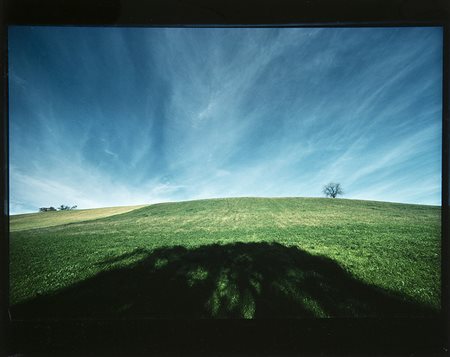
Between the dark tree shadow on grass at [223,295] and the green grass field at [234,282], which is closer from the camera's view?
the dark tree shadow on grass at [223,295]

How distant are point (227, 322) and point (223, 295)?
129 cm

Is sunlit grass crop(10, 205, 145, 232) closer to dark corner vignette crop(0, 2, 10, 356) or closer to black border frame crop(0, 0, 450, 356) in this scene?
dark corner vignette crop(0, 2, 10, 356)

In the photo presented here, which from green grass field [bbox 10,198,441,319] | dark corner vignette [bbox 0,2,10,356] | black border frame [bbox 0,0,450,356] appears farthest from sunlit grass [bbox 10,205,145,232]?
black border frame [bbox 0,0,450,356]

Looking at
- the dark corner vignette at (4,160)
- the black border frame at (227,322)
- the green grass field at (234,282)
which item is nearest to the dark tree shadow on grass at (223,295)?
the green grass field at (234,282)

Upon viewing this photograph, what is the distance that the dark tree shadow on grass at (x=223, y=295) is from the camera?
18.3 ft

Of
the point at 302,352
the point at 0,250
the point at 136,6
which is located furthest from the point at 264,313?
the point at 136,6

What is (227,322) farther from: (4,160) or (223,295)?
(4,160)

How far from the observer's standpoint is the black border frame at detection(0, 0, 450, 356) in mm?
3889

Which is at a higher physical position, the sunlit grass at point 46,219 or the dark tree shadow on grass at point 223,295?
the sunlit grass at point 46,219

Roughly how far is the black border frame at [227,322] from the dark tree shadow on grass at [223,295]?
24.2 inches

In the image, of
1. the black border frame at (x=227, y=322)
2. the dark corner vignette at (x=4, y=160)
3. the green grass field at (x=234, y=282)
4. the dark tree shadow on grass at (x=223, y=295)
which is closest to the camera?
the black border frame at (x=227, y=322)

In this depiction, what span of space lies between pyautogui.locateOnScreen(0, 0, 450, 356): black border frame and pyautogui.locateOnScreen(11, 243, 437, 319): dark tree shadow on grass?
0.62 meters

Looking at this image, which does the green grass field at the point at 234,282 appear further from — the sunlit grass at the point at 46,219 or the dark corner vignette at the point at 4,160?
the sunlit grass at the point at 46,219

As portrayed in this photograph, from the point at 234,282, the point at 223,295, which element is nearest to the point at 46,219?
the point at 234,282
